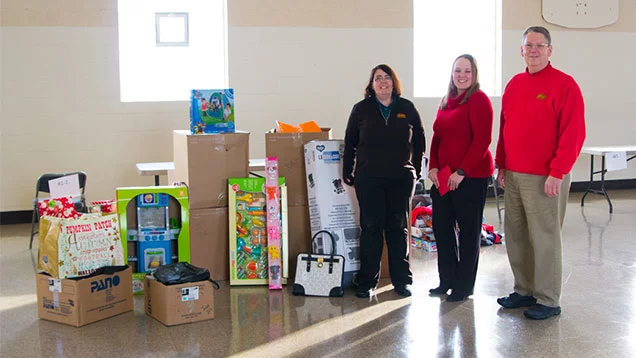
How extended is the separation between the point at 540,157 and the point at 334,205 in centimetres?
141

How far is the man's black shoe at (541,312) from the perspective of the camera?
3.71m

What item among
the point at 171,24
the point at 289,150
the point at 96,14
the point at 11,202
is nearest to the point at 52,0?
the point at 96,14

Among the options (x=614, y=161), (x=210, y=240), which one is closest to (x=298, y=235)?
(x=210, y=240)

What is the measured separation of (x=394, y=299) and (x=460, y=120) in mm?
1154

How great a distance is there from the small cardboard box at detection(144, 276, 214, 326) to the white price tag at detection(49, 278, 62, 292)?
477mm

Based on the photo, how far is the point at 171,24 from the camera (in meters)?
6.98

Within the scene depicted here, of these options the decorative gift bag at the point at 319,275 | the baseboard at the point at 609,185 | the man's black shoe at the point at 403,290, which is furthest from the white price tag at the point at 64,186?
the baseboard at the point at 609,185

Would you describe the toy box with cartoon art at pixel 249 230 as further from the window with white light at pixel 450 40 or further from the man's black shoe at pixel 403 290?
the window with white light at pixel 450 40

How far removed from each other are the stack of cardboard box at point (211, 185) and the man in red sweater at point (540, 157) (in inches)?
69.4

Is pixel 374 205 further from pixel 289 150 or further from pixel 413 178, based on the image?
pixel 289 150

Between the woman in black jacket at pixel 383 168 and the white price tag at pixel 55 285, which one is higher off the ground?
the woman in black jacket at pixel 383 168

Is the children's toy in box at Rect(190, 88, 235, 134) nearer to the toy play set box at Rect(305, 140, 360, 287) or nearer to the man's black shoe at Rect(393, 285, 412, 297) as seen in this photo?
the toy play set box at Rect(305, 140, 360, 287)

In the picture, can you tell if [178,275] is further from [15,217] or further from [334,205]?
[15,217]

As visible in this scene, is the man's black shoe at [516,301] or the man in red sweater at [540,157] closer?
the man in red sweater at [540,157]
